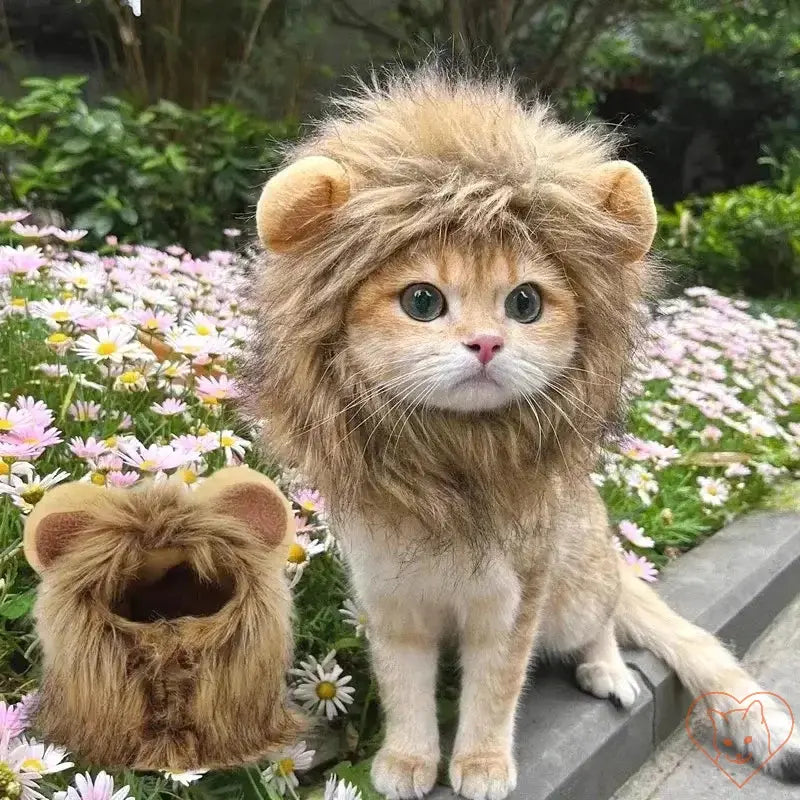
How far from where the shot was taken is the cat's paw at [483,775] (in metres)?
1.23

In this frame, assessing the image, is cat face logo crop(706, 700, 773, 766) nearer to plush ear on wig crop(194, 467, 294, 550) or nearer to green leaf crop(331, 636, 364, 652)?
green leaf crop(331, 636, 364, 652)

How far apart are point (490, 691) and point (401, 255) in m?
0.70

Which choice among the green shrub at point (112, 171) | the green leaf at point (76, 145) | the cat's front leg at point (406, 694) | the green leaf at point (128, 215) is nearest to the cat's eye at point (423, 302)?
the cat's front leg at point (406, 694)

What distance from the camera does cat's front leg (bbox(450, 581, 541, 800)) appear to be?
122 cm

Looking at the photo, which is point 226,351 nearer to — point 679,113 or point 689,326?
point 689,326

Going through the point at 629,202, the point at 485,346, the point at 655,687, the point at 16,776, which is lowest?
the point at 655,687

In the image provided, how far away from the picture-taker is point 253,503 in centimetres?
105

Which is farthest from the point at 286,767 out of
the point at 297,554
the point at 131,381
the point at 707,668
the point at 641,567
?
the point at 641,567

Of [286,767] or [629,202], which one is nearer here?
[629,202]

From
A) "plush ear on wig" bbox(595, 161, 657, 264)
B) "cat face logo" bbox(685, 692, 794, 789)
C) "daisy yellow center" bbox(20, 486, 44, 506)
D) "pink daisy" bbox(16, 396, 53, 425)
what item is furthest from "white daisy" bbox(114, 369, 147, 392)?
"cat face logo" bbox(685, 692, 794, 789)

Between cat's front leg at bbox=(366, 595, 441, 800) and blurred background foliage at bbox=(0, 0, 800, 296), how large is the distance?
165cm

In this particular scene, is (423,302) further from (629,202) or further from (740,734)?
(740,734)

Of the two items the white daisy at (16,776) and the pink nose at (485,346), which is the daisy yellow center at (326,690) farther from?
the pink nose at (485,346)

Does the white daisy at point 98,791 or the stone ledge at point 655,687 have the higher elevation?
the white daisy at point 98,791
